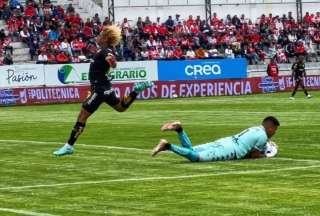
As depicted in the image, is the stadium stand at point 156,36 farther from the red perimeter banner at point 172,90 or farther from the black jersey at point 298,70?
the black jersey at point 298,70

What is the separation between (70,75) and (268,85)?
11280 millimetres

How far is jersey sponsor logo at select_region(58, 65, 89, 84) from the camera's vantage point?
53.1 meters

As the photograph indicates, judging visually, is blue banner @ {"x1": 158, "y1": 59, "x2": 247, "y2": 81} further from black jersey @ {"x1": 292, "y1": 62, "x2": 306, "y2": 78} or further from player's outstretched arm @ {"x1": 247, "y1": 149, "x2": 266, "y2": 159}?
player's outstretched arm @ {"x1": 247, "y1": 149, "x2": 266, "y2": 159}

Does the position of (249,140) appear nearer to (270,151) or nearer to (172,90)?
(270,151)

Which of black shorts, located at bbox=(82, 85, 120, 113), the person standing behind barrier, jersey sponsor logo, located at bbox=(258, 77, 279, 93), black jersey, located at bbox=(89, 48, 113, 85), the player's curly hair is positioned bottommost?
jersey sponsor logo, located at bbox=(258, 77, 279, 93)

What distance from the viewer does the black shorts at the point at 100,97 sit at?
19094 mm

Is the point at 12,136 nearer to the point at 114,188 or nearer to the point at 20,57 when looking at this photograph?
the point at 114,188

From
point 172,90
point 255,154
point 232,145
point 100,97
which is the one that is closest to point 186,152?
point 232,145

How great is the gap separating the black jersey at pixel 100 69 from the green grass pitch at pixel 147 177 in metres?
1.40

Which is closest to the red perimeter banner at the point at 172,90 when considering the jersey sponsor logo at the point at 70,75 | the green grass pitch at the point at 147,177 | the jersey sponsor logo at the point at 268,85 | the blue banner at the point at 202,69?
the jersey sponsor logo at the point at 268,85

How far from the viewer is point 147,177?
1485cm

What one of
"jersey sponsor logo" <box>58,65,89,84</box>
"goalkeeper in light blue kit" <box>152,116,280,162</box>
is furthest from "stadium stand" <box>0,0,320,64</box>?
"goalkeeper in light blue kit" <box>152,116,280,162</box>

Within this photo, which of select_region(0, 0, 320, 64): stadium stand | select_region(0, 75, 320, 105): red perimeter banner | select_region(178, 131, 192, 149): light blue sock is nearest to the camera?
select_region(178, 131, 192, 149): light blue sock

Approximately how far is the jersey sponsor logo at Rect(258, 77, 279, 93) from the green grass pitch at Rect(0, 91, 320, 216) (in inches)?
1147
